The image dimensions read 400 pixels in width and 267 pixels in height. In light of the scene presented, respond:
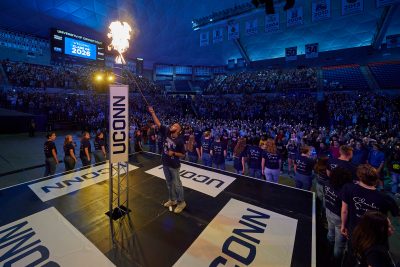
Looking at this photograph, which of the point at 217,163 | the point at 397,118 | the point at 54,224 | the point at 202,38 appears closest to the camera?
the point at 54,224

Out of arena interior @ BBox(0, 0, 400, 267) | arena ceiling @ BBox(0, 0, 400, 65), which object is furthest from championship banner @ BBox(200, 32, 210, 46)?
arena ceiling @ BBox(0, 0, 400, 65)

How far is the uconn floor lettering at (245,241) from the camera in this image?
3.17m

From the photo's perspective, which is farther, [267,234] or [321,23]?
[321,23]

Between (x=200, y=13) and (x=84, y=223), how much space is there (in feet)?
94.5

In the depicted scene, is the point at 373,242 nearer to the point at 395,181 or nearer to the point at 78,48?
the point at 395,181

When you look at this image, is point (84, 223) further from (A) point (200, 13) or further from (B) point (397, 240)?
(A) point (200, 13)

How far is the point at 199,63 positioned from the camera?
141 ft

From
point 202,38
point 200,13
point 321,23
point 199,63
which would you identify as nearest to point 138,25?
point 200,13

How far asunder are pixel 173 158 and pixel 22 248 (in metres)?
2.82

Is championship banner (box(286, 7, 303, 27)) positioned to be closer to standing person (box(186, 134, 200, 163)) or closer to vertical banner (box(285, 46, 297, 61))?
vertical banner (box(285, 46, 297, 61))

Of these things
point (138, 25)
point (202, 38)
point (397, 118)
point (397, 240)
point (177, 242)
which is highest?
point (138, 25)

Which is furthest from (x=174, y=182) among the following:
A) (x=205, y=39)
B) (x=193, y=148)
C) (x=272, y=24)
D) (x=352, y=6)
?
(x=205, y=39)

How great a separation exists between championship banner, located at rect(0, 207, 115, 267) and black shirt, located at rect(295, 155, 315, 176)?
5003 mm

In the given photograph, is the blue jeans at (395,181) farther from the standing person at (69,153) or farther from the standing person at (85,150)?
the standing person at (69,153)
